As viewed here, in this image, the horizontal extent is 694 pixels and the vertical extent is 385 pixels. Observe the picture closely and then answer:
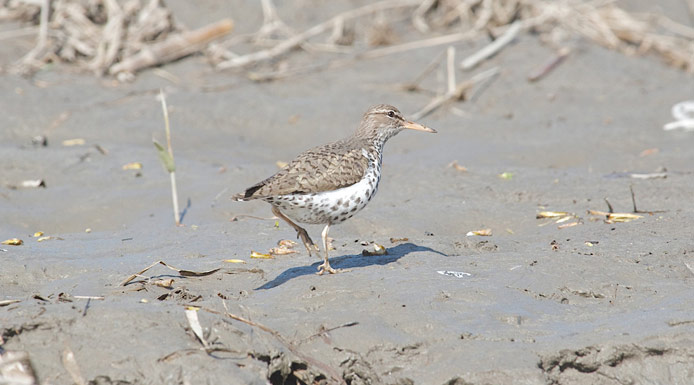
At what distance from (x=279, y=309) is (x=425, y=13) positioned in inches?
427

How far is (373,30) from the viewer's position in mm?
14906

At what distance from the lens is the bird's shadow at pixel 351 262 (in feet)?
22.0

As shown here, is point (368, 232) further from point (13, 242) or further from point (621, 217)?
point (13, 242)

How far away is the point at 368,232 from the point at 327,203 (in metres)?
1.55

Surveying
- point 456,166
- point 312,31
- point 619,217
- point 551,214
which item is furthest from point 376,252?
point 312,31

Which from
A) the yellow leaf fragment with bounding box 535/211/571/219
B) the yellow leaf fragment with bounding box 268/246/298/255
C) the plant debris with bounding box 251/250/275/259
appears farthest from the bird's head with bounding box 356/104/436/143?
the yellow leaf fragment with bounding box 535/211/571/219

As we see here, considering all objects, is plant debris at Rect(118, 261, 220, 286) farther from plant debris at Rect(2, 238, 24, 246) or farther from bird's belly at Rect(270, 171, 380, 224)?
plant debris at Rect(2, 238, 24, 246)

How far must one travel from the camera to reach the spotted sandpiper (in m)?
6.68

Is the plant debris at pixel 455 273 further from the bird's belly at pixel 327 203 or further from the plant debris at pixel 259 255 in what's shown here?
the plant debris at pixel 259 255

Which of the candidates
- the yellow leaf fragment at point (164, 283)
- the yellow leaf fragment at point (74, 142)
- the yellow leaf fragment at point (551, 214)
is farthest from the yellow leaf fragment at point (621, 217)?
the yellow leaf fragment at point (74, 142)

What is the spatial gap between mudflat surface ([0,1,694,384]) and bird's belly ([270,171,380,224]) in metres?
0.42

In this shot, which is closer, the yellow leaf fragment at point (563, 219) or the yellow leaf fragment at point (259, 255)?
the yellow leaf fragment at point (259, 255)

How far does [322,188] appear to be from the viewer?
684 centimetres

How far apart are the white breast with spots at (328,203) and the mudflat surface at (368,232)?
1.36 feet
